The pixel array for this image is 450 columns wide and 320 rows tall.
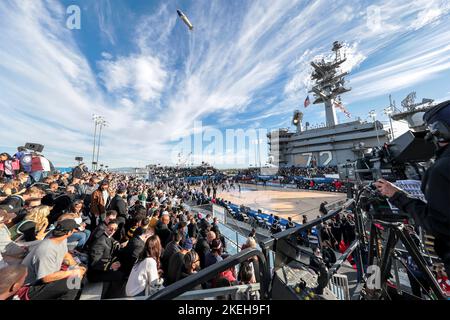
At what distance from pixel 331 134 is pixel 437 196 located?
48940 mm

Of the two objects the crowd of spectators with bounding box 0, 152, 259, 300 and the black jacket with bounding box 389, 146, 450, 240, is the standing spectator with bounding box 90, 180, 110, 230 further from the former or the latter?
the black jacket with bounding box 389, 146, 450, 240

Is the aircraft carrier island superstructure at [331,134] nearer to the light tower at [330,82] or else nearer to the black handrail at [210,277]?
the light tower at [330,82]

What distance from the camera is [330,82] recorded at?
41.2m

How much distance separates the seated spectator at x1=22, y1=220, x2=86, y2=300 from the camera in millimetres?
2348

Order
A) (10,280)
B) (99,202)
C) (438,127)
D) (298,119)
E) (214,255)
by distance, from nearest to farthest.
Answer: (438,127)
(10,280)
(214,255)
(99,202)
(298,119)

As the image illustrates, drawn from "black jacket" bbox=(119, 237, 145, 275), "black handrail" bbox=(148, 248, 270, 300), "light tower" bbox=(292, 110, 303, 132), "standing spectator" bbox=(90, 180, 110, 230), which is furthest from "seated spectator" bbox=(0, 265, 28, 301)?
"light tower" bbox=(292, 110, 303, 132)

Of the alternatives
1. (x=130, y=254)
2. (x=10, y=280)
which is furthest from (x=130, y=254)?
(x=10, y=280)

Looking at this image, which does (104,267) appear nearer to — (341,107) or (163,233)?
(163,233)

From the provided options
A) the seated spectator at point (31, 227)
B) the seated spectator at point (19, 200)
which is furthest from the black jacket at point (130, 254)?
the seated spectator at point (19, 200)

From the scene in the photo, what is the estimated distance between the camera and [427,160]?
2.96 meters

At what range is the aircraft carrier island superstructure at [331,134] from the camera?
37875 mm

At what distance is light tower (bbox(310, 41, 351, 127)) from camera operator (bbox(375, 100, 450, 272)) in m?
47.5
